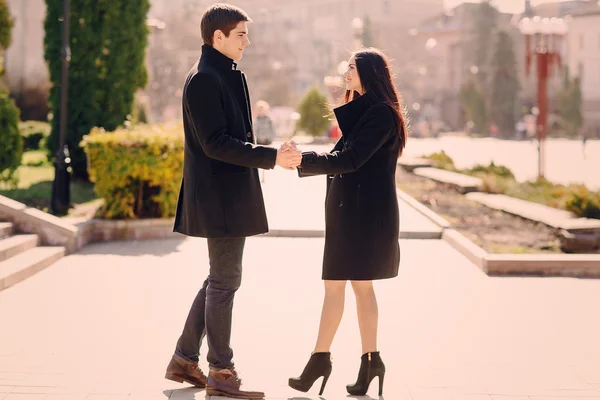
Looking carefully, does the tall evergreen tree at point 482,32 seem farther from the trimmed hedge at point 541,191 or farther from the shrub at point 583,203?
the shrub at point 583,203

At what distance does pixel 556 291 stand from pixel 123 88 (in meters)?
10.2

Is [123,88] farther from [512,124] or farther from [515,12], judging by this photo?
[515,12]

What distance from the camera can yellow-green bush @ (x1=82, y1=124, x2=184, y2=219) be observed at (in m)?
11.9

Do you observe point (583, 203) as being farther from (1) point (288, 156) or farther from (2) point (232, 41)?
(2) point (232, 41)


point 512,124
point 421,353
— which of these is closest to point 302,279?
point 421,353

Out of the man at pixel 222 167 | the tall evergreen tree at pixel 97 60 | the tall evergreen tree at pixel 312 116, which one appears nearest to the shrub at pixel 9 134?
the tall evergreen tree at pixel 97 60

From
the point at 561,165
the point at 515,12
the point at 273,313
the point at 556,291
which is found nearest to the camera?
the point at 273,313

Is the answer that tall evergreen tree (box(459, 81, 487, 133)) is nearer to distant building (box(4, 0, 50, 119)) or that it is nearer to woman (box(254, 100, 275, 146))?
distant building (box(4, 0, 50, 119))

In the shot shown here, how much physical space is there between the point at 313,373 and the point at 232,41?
189cm

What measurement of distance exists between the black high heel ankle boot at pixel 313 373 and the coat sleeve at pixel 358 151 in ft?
3.49

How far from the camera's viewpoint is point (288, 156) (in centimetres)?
491

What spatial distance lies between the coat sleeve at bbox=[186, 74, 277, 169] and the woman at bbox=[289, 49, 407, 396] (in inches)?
11.3

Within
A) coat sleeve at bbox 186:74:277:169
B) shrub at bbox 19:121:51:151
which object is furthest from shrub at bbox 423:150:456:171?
coat sleeve at bbox 186:74:277:169

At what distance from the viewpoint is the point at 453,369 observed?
233 inches
